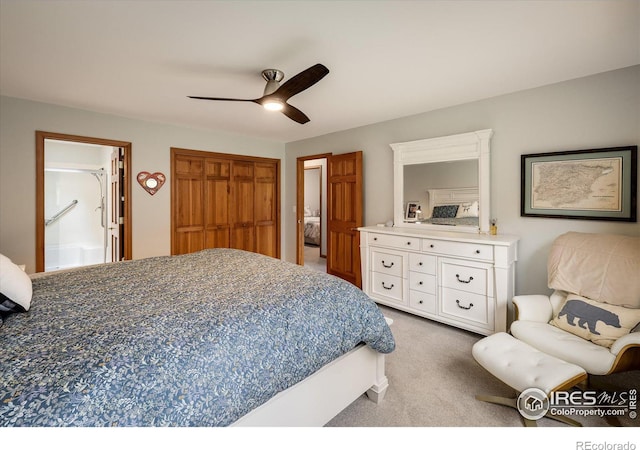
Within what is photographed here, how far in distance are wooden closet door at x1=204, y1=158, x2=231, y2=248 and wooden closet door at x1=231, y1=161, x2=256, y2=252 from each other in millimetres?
88

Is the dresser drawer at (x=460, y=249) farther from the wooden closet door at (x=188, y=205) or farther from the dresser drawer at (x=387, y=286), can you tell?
the wooden closet door at (x=188, y=205)

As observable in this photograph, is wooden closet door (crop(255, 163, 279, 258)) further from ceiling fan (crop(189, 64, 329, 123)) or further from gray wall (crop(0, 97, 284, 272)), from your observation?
ceiling fan (crop(189, 64, 329, 123))

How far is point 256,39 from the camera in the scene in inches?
76.5

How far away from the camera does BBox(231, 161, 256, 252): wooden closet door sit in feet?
15.8

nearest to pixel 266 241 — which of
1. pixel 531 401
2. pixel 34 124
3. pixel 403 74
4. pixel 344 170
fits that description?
pixel 344 170

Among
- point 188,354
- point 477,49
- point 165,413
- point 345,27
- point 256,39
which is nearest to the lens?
Answer: point 165,413

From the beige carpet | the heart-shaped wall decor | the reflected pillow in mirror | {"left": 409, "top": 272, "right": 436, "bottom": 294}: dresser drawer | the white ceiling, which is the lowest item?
the beige carpet

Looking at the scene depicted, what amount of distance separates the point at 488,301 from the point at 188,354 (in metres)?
2.60

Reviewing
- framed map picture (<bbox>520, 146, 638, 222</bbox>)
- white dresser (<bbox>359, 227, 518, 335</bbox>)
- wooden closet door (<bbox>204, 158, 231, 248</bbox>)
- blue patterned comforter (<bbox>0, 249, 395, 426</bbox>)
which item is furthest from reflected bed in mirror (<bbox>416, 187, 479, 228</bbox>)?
wooden closet door (<bbox>204, 158, 231, 248</bbox>)

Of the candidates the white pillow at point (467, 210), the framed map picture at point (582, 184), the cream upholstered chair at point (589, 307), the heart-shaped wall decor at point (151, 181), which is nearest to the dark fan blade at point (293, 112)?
the white pillow at point (467, 210)

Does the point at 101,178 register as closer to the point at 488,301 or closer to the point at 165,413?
the point at 165,413

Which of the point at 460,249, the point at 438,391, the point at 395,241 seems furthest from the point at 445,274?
the point at 438,391

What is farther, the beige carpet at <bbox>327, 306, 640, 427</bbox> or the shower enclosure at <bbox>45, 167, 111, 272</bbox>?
the shower enclosure at <bbox>45, 167, 111, 272</bbox>

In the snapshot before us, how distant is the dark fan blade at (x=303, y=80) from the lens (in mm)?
1895
